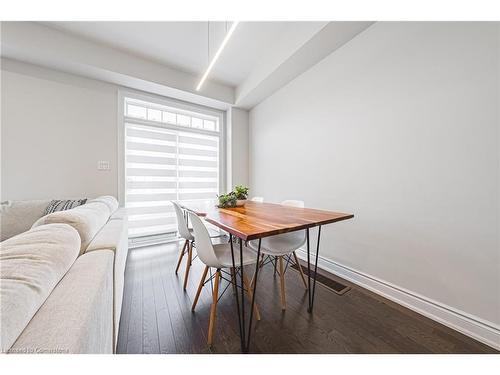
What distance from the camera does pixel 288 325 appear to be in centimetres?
137

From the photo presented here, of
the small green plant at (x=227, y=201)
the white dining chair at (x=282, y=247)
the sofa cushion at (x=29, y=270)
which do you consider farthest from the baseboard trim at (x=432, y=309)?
the sofa cushion at (x=29, y=270)

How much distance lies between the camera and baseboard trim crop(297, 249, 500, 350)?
48.1 inches

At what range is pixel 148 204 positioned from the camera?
10.3 feet

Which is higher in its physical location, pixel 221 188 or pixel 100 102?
pixel 100 102

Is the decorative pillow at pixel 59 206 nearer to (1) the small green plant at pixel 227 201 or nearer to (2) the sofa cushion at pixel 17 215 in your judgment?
(2) the sofa cushion at pixel 17 215

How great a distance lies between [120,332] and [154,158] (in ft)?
8.04

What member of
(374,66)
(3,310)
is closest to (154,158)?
(3,310)

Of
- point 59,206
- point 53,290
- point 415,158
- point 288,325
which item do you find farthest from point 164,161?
point 415,158

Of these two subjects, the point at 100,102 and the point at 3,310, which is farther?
the point at 100,102

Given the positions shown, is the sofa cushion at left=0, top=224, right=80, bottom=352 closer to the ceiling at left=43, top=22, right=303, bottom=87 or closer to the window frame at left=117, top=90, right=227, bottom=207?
the window frame at left=117, top=90, right=227, bottom=207

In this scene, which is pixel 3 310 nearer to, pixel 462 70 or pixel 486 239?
pixel 486 239

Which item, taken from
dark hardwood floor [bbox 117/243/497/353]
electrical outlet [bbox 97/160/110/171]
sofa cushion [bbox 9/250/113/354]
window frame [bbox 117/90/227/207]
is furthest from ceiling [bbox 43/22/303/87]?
dark hardwood floor [bbox 117/243/497/353]

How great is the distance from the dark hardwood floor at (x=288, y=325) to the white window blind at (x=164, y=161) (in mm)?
1472

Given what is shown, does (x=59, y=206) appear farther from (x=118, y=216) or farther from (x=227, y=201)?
(x=227, y=201)
